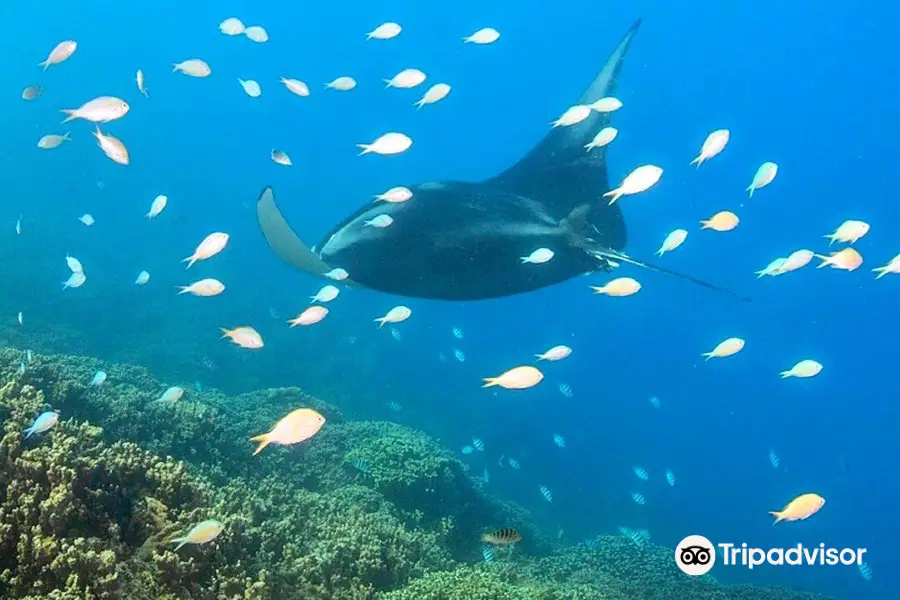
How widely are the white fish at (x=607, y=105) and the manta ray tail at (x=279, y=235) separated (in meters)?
4.26

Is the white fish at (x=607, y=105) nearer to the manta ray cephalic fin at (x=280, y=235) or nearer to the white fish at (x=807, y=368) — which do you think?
the manta ray cephalic fin at (x=280, y=235)

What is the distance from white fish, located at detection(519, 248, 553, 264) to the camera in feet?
20.7

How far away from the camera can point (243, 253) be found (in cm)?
4159

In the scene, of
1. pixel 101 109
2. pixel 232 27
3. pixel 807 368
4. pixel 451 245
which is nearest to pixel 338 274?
pixel 451 245

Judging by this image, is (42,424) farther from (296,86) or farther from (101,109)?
(296,86)

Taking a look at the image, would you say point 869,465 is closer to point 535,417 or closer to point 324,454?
point 535,417

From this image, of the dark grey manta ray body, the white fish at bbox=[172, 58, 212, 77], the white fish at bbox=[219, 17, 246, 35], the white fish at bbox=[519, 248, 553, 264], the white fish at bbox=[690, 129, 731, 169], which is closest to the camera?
the dark grey manta ray body

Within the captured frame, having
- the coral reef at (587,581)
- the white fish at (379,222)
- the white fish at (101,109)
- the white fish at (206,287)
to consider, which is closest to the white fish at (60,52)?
the white fish at (101,109)

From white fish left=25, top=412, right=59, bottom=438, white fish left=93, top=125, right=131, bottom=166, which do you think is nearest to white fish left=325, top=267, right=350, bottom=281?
white fish left=93, top=125, right=131, bottom=166

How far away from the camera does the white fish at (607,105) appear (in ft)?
24.5

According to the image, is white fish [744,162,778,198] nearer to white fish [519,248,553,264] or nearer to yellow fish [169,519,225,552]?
white fish [519,248,553,264]

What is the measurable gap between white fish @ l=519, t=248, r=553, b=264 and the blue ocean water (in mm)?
13887

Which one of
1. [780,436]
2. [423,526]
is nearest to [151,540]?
[423,526]

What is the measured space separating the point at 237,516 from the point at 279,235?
273cm
